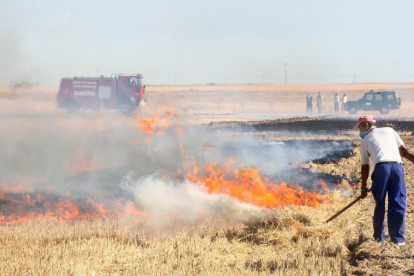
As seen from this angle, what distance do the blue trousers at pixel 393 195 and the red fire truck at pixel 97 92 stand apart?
90.0 ft

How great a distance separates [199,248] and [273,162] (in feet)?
25.6

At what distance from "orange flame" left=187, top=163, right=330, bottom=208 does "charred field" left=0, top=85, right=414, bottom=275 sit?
48 millimetres

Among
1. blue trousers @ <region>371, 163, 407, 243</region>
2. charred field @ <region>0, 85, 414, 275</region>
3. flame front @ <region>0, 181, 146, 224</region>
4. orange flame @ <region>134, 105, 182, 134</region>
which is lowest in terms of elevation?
flame front @ <region>0, 181, 146, 224</region>

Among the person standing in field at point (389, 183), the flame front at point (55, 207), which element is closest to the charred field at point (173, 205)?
the flame front at point (55, 207)

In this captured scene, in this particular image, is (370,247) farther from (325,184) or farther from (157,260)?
(325,184)

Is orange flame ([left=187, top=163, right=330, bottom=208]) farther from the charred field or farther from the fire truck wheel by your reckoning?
the fire truck wheel

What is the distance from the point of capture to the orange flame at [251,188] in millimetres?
9414

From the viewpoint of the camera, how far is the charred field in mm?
6348

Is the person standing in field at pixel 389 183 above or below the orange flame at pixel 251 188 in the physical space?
above

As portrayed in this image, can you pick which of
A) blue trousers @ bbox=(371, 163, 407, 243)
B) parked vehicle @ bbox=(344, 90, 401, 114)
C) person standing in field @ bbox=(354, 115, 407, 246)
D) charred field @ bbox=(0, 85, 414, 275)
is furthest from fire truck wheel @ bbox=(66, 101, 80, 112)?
blue trousers @ bbox=(371, 163, 407, 243)

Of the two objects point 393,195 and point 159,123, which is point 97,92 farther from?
point 393,195

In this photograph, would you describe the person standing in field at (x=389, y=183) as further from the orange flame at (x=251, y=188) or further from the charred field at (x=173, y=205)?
the orange flame at (x=251, y=188)

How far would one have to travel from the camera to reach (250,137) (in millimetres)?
21766

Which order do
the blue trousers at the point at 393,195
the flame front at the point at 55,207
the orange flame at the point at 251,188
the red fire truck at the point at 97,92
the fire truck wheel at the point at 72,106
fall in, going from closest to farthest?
the blue trousers at the point at 393,195 → the flame front at the point at 55,207 → the orange flame at the point at 251,188 → the fire truck wheel at the point at 72,106 → the red fire truck at the point at 97,92
